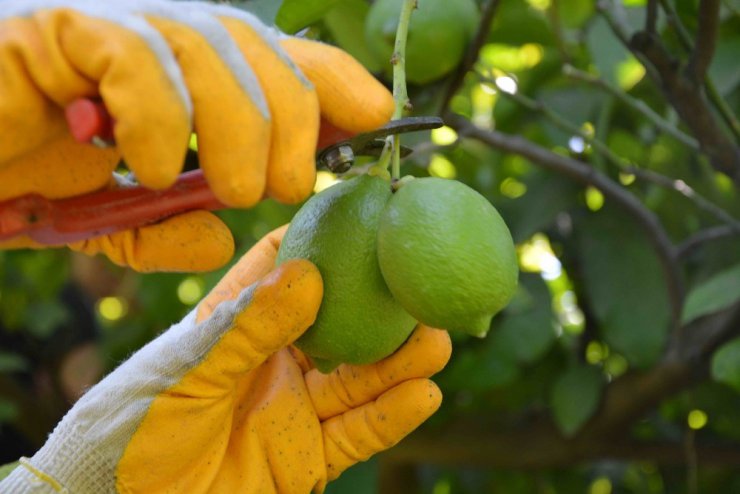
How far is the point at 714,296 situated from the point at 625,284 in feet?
1.08

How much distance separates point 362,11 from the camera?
1265 mm

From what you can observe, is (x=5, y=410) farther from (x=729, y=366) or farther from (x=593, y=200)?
(x=729, y=366)

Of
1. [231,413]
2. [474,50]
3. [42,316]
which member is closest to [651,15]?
[474,50]

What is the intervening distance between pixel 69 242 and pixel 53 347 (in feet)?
5.35

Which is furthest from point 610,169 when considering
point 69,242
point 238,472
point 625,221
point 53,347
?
point 53,347

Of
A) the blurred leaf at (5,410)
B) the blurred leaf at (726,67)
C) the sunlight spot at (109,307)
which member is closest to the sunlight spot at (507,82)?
the blurred leaf at (726,67)

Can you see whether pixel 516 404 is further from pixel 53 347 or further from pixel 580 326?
pixel 53 347

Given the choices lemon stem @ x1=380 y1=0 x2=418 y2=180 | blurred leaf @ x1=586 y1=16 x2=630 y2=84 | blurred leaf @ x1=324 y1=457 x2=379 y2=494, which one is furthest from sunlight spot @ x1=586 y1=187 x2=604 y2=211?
lemon stem @ x1=380 y1=0 x2=418 y2=180

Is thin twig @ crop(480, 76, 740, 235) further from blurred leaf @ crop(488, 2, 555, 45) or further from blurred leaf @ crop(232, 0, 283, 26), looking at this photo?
blurred leaf @ crop(232, 0, 283, 26)

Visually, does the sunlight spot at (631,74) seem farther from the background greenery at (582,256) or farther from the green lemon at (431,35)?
the green lemon at (431,35)

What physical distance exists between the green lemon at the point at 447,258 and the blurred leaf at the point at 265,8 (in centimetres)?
28

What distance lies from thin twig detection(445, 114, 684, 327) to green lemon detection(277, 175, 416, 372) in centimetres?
53

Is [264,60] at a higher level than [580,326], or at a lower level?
higher

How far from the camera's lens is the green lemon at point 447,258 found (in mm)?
743
